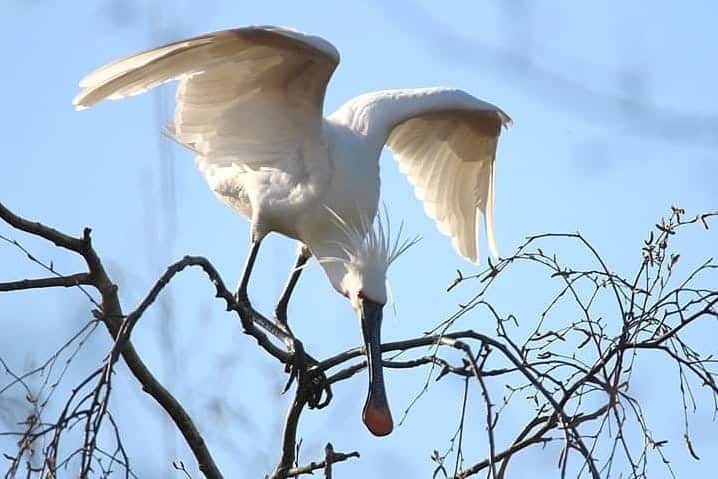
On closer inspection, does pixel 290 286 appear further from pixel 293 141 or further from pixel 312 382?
pixel 312 382

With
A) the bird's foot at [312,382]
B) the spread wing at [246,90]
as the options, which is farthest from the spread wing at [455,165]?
the bird's foot at [312,382]

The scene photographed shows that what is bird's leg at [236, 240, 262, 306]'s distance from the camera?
22.1 ft

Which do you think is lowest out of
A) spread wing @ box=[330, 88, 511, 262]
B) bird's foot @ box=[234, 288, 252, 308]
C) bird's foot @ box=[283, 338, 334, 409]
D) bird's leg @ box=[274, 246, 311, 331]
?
bird's foot @ box=[283, 338, 334, 409]

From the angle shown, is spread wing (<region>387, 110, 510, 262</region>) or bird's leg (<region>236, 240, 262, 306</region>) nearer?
bird's leg (<region>236, 240, 262, 306</region>)

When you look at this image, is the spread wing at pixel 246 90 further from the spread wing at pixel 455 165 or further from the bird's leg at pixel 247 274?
the spread wing at pixel 455 165

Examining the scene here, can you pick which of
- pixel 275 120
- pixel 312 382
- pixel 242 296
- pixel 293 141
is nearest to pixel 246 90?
pixel 275 120

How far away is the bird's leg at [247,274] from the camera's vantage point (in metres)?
6.72

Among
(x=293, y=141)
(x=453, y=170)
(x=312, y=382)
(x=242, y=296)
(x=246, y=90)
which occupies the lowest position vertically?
(x=312, y=382)

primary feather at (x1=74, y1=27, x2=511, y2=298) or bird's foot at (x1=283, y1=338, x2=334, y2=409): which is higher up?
primary feather at (x1=74, y1=27, x2=511, y2=298)

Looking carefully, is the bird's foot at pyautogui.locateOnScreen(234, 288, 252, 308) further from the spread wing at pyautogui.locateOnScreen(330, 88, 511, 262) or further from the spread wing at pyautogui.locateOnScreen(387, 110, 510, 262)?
the spread wing at pyautogui.locateOnScreen(387, 110, 510, 262)

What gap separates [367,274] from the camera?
6.33m

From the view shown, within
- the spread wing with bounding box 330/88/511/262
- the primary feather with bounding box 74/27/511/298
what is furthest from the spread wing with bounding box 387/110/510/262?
the primary feather with bounding box 74/27/511/298

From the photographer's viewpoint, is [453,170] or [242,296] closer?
[242,296]

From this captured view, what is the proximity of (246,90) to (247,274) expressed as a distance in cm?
88
